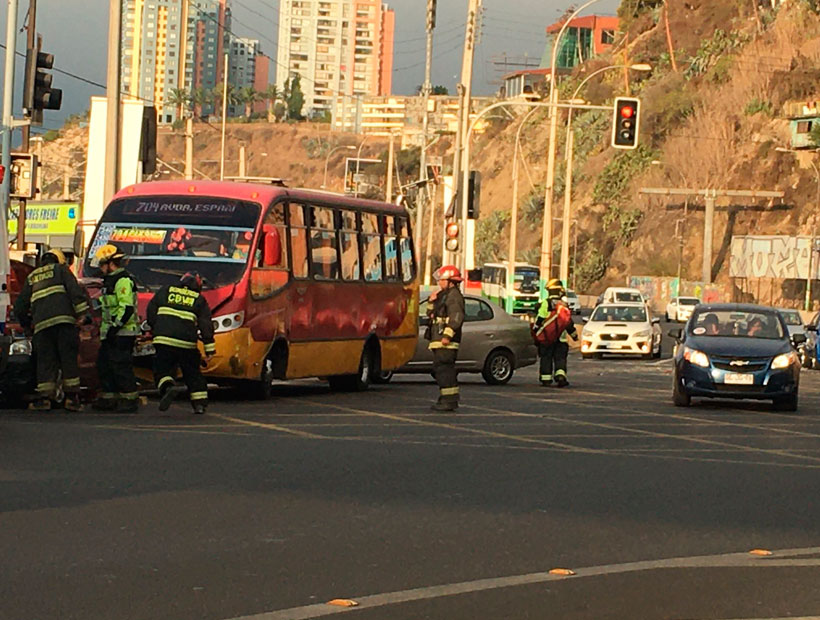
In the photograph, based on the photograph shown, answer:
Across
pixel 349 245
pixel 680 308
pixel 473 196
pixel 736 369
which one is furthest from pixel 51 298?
pixel 680 308

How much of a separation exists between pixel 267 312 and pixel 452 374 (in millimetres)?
2474

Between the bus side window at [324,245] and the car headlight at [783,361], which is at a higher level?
the bus side window at [324,245]

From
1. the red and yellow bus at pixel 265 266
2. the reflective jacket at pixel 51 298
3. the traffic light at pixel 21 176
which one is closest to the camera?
the reflective jacket at pixel 51 298

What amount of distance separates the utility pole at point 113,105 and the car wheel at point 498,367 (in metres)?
6.73

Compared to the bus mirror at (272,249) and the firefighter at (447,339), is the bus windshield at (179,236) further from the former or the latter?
the firefighter at (447,339)

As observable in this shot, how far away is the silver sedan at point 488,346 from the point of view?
28.8 meters

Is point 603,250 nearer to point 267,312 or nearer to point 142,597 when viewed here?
point 267,312

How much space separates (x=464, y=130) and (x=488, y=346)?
1909cm

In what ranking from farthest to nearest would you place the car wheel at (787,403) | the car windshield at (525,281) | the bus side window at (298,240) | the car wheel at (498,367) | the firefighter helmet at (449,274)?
the car windshield at (525,281), the car wheel at (498,367), the car wheel at (787,403), the bus side window at (298,240), the firefighter helmet at (449,274)

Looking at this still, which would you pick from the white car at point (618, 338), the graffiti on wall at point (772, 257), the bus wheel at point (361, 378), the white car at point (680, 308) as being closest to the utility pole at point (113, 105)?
the bus wheel at point (361, 378)

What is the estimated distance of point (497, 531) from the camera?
1079 cm

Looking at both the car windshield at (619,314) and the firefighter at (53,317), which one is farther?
the car windshield at (619,314)

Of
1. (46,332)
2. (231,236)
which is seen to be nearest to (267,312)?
(231,236)

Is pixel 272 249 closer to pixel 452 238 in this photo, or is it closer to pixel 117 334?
pixel 117 334
